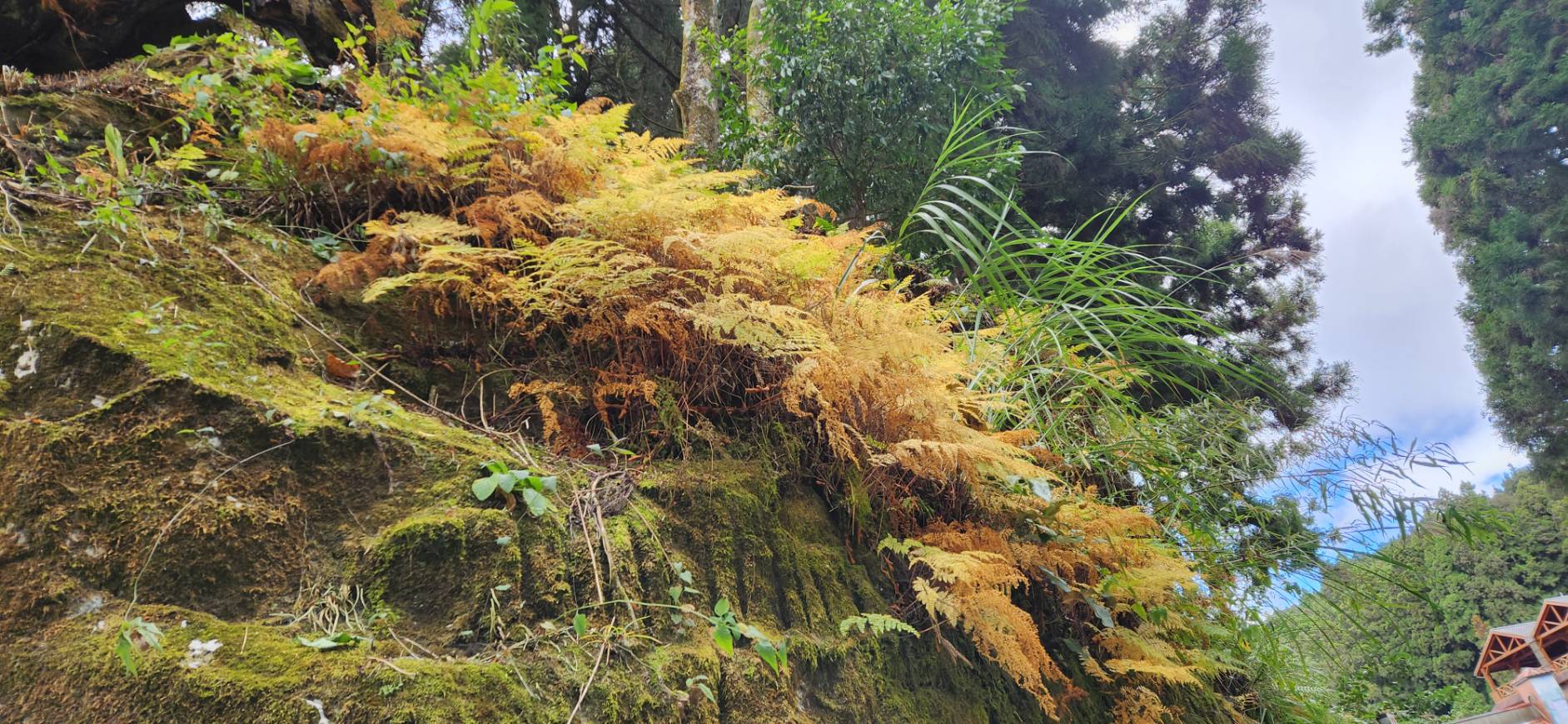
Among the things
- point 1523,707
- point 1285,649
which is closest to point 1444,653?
point 1523,707

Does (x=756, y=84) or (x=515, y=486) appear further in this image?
(x=756, y=84)

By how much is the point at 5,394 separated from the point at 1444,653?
3217 cm

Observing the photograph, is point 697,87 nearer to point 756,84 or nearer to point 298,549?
point 756,84

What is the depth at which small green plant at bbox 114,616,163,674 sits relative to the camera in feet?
3.38

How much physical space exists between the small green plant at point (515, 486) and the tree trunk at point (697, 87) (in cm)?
512

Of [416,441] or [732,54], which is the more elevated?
[732,54]

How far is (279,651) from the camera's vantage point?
118 cm

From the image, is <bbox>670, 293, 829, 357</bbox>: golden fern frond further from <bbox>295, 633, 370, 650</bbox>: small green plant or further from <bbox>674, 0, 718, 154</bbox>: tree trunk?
<bbox>674, 0, 718, 154</bbox>: tree trunk

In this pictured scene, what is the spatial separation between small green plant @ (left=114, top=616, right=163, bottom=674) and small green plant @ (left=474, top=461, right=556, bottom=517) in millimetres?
531

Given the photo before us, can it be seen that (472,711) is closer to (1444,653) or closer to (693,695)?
(693,695)

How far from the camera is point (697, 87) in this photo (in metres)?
6.38

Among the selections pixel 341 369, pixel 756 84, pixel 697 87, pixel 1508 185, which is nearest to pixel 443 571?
pixel 341 369

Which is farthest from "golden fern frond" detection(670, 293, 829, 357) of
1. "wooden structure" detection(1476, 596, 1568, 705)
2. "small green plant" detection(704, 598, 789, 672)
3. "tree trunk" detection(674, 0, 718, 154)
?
"wooden structure" detection(1476, 596, 1568, 705)

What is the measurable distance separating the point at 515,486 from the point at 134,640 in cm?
64
